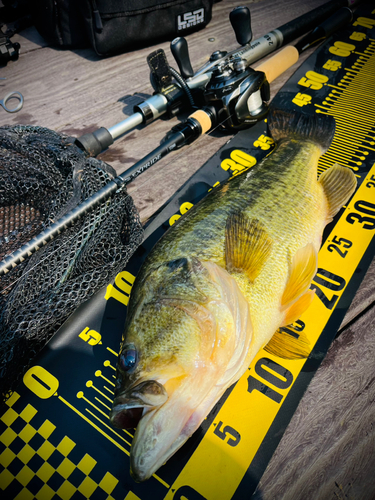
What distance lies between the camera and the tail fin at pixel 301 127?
2.12 meters

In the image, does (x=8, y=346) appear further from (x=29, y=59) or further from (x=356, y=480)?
(x=29, y=59)

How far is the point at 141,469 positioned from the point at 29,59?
380cm

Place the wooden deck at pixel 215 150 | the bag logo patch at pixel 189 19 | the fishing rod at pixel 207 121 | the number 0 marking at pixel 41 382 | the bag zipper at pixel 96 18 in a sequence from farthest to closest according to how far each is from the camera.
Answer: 1. the bag logo patch at pixel 189 19
2. the bag zipper at pixel 96 18
3. the fishing rod at pixel 207 121
4. the number 0 marking at pixel 41 382
5. the wooden deck at pixel 215 150

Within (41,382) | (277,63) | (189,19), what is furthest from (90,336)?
(189,19)

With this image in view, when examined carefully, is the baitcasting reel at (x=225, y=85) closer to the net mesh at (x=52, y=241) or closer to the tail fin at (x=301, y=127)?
the tail fin at (x=301, y=127)

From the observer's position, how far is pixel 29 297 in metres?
1.60

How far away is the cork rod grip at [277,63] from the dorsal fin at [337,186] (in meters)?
1.19

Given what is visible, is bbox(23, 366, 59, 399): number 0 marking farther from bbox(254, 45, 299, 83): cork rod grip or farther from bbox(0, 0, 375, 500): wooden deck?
bbox(254, 45, 299, 83): cork rod grip

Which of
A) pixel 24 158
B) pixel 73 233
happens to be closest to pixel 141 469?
pixel 73 233

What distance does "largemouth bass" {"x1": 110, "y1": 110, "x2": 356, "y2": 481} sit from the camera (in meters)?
1.08

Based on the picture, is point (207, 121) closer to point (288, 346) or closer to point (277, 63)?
point (277, 63)

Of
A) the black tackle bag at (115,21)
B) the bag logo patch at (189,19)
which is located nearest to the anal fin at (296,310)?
the black tackle bag at (115,21)

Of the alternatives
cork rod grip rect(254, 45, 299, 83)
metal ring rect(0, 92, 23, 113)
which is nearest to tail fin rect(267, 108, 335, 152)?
cork rod grip rect(254, 45, 299, 83)

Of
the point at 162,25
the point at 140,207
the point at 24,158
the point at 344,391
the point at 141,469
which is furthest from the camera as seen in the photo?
the point at 162,25
